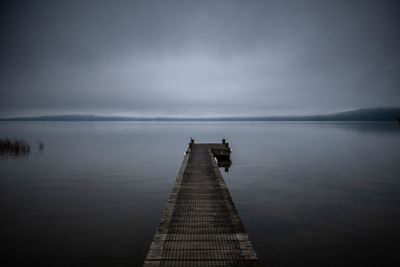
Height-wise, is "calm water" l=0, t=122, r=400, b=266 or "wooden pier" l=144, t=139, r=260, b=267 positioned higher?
"wooden pier" l=144, t=139, r=260, b=267

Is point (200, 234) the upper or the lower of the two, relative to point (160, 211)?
upper

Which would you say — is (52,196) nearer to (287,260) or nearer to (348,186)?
(287,260)

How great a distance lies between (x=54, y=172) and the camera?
19.6m

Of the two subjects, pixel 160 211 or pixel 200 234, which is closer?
pixel 200 234

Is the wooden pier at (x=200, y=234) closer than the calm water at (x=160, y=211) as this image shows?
Yes

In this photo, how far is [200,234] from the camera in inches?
258

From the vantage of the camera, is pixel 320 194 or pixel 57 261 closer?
pixel 57 261

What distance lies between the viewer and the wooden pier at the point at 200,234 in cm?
546

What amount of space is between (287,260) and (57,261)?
807cm

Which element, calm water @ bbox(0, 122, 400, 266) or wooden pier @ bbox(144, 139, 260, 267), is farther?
calm water @ bbox(0, 122, 400, 266)

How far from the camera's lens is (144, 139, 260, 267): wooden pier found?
5.46 m

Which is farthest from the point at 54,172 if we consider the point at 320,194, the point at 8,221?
the point at 320,194

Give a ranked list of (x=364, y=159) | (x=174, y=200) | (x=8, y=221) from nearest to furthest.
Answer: (x=174, y=200), (x=8, y=221), (x=364, y=159)

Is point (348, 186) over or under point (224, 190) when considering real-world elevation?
under
